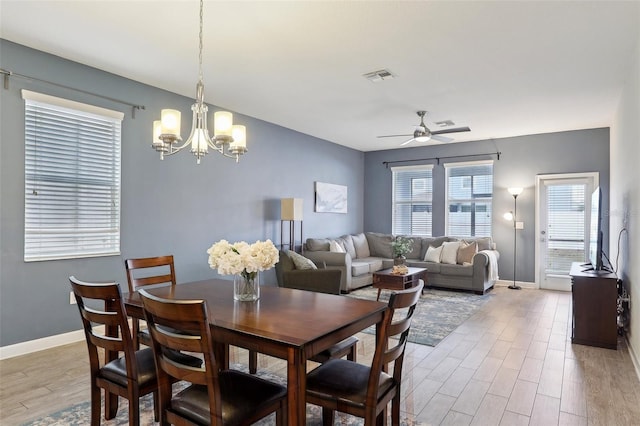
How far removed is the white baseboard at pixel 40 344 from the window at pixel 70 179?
0.75 meters

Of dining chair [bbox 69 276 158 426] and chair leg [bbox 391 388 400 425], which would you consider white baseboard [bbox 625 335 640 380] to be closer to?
chair leg [bbox 391 388 400 425]

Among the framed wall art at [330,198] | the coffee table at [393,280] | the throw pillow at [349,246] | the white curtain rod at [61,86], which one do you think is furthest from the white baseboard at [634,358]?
the white curtain rod at [61,86]

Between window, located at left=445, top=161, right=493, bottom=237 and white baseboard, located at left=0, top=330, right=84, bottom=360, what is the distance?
21.0 ft

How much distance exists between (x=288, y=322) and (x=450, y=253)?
17.7 feet

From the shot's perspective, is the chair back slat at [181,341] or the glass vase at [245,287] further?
the glass vase at [245,287]

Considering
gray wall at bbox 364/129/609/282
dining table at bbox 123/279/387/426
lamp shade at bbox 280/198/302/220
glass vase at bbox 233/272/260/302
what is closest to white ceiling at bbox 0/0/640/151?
gray wall at bbox 364/129/609/282

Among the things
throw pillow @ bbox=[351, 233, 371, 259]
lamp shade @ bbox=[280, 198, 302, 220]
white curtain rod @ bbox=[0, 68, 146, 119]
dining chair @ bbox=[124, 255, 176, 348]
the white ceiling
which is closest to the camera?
dining chair @ bbox=[124, 255, 176, 348]

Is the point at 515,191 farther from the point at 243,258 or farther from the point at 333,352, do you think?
the point at 243,258

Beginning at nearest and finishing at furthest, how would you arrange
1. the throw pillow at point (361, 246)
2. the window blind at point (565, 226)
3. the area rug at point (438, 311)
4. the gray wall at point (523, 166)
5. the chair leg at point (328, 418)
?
the chair leg at point (328, 418)
the area rug at point (438, 311)
the gray wall at point (523, 166)
the window blind at point (565, 226)
the throw pillow at point (361, 246)

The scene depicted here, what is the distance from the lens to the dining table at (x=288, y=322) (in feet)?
4.85

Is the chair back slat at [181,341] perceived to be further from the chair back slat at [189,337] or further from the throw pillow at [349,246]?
the throw pillow at [349,246]

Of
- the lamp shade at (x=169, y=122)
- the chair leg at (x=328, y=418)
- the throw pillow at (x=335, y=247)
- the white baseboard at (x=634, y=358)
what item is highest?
the lamp shade at (x=169, y=122)

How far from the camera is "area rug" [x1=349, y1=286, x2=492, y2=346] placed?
3.98 m

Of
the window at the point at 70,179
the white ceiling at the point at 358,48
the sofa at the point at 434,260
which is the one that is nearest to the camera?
the white ceiling at the point at 358,48
